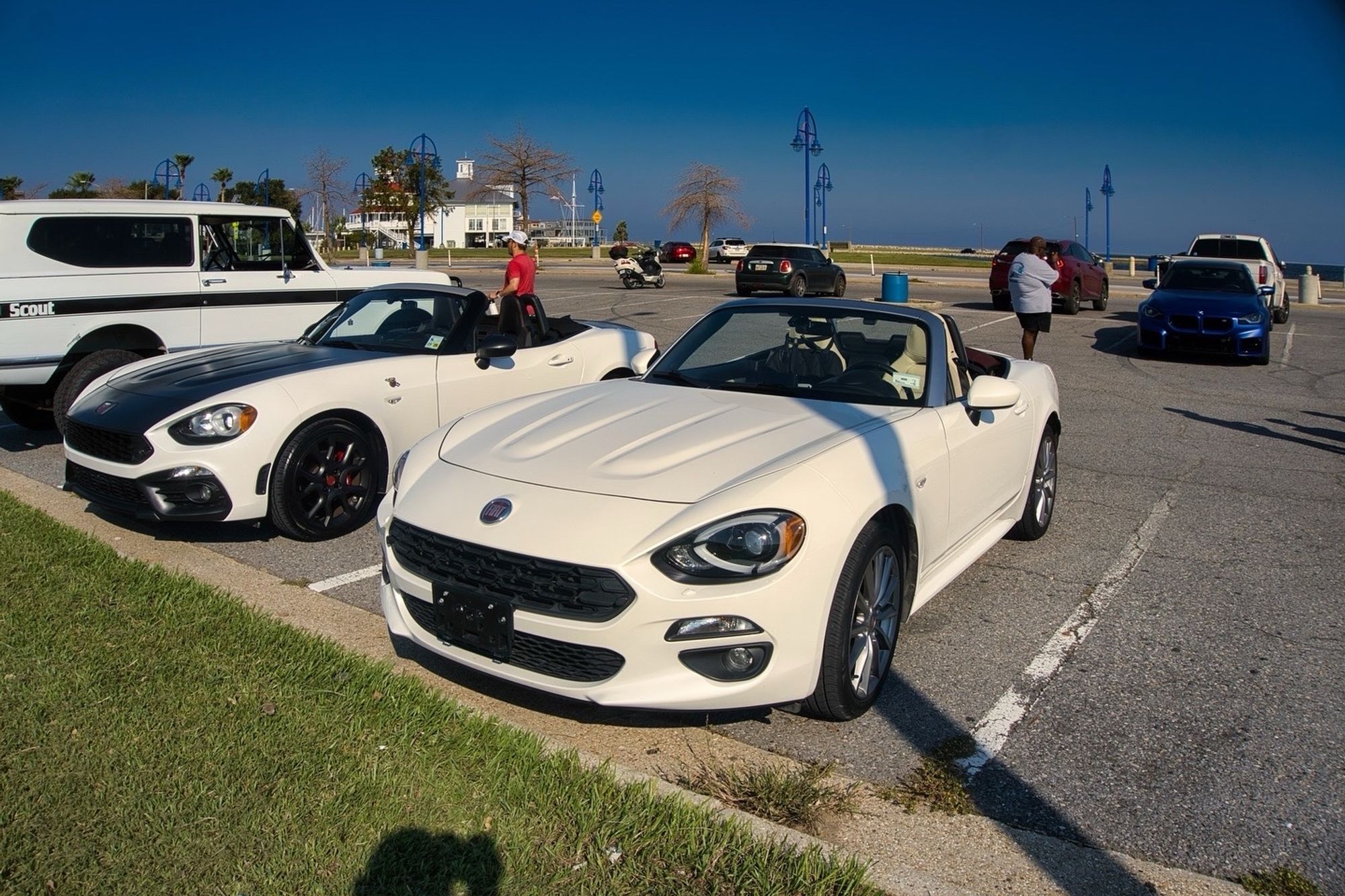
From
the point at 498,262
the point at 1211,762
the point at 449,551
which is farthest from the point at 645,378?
the point at 498,262

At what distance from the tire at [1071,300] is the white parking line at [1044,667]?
686 inches

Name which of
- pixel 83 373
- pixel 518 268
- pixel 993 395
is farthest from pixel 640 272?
pixel 993 395

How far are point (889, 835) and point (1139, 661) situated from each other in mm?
1954

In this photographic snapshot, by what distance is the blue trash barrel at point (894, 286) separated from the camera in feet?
70.6

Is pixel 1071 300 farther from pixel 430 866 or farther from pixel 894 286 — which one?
pixel 430 866

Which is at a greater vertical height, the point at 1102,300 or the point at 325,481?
the point at 1102,300

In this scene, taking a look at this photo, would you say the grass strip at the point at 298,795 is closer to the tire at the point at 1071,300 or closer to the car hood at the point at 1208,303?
the car hood at the point at 1208,303

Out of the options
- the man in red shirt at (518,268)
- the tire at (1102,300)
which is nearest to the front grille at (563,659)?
the man in red shirt at (518,268)

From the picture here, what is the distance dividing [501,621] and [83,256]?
674cm

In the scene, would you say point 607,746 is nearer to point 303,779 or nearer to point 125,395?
point 303,779

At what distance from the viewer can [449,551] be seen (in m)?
3.75

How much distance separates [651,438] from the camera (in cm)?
424

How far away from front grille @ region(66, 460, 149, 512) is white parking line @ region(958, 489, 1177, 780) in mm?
4281

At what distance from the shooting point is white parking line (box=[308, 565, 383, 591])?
5391 mm
